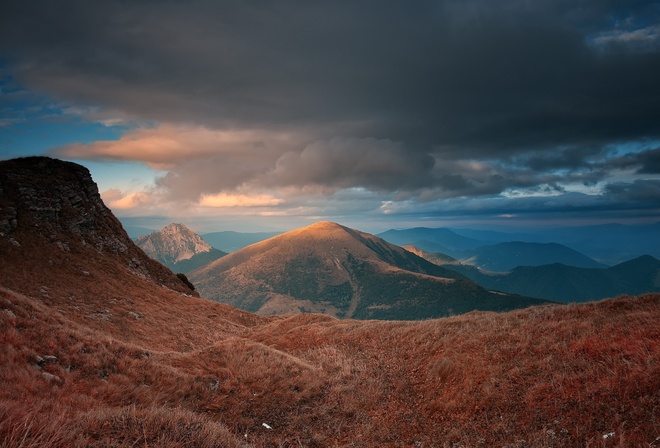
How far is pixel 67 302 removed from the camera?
29297 millimetres

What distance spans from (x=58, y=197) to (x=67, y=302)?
27.2m

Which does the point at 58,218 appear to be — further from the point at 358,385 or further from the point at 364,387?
the point at 364,387

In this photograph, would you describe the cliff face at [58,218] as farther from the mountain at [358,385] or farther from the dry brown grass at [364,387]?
the dry brown grass at [364,387]

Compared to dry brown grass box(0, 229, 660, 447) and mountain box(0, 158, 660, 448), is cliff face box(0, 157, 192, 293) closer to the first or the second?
mountain box(0, 158, 660, 448)

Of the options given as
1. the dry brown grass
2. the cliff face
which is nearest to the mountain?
the dry brown grass

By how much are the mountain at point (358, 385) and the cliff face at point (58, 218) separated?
22944 millimetres

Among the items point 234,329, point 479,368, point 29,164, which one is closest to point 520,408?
point 479,368

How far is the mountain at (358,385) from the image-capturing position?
8523 mm

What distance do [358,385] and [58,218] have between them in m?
49.0

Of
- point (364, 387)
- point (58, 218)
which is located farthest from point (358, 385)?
point (58, 218)

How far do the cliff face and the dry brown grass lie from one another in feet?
91.9

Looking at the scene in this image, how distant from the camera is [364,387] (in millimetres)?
16062

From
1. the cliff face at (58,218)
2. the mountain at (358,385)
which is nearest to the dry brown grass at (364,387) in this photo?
the mountain at (358,385)

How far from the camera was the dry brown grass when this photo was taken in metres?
8.51
